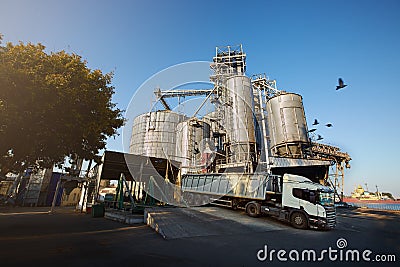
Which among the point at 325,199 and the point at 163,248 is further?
the point at 325,199

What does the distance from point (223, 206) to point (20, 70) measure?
16549mm

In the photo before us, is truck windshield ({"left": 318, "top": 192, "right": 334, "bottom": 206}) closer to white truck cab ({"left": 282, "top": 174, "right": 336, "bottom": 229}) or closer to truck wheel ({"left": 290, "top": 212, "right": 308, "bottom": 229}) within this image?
white truck cab ({"left": 282, "top": 174, "right": 336, "bottom": 229})

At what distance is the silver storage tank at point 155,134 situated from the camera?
3906cm

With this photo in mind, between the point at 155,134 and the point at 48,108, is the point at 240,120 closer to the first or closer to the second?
the point at 155,134

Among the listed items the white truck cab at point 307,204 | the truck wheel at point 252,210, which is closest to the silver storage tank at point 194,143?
the truck wheel at point 252,210

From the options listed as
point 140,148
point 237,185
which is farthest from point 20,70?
point 140,148

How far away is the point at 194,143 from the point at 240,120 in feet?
34.5

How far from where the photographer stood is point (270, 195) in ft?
50.1

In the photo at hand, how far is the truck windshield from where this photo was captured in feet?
40.4

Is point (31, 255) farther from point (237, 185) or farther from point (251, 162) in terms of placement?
point (251, 162)

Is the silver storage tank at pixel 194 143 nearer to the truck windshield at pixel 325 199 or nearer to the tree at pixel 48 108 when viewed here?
the truck windshield at pixel 325 199

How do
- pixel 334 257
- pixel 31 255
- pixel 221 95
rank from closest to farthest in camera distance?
pixel 31 255, pixel 334 257, pixel 221 95

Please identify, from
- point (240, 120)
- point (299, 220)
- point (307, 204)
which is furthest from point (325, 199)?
point (240, 120)

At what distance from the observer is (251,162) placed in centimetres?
2391
